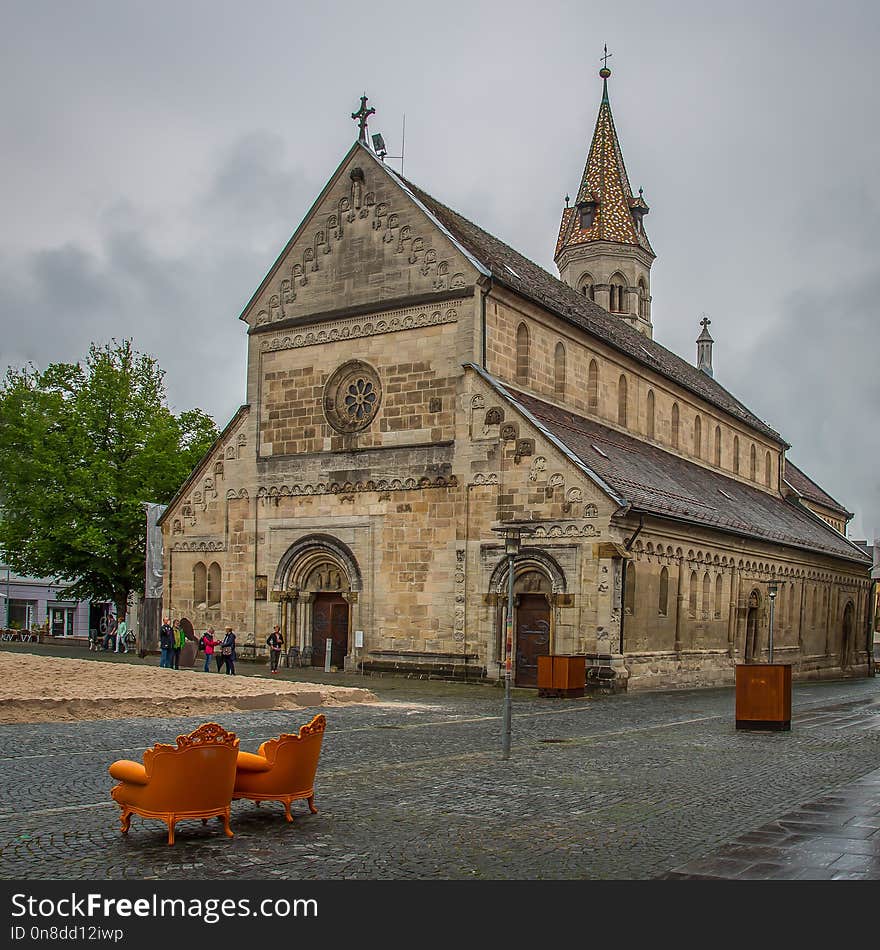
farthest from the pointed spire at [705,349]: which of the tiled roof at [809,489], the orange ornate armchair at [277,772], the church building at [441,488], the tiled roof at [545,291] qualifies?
the orange ornate armchair at [277,772]

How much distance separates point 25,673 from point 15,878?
55.8 feet

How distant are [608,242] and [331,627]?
37368mm

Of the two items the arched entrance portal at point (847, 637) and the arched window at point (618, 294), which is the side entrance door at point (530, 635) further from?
the arched window at point (618, 294)

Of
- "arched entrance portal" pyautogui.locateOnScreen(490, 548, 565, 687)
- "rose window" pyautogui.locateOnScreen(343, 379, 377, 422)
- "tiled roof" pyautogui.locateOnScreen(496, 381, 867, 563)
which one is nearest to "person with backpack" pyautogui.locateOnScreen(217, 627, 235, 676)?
"arched entrance portal" pyautogui.locateOnScreen(490, 548, 565, 687)

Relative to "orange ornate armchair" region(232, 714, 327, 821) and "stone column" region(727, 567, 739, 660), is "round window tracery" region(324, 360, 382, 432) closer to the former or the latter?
"stone column" region(727, 567, 739, 660)

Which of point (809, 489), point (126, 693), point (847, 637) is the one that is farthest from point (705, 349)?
point (126, 693)

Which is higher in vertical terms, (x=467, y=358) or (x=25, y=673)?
(x=467, y=358)

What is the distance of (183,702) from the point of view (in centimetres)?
2294

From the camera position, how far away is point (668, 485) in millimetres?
40062

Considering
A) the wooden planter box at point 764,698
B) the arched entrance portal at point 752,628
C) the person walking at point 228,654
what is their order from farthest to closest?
the arched entrance portal at point 752,628
the person walking at point 228,654
the wooden planter box at point 764,698

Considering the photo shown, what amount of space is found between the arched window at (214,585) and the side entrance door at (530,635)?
1215 cm

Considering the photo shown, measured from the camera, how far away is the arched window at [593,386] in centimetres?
4197
